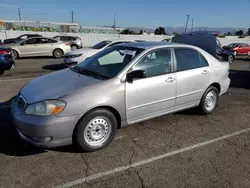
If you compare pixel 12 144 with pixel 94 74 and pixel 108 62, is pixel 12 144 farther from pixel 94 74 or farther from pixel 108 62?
pixel 108 62

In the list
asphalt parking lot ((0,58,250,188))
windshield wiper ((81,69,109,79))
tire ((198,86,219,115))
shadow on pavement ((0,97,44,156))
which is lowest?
asphalt parking lot ((0,58,250,188))

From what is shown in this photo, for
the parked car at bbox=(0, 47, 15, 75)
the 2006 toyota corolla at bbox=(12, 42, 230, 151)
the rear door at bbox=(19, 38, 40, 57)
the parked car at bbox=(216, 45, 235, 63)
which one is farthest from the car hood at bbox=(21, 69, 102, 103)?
the parked car at bbox=(216, 45, 235, 63)

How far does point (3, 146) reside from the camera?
11.4 feet

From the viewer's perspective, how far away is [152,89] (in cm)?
381

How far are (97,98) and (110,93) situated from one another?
0.23 meters

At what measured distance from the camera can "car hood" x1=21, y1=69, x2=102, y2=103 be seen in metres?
3.16

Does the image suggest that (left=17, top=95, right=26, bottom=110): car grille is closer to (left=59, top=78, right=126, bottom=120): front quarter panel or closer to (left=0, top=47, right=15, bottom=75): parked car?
(left=59, top=78, right=126, bottom=120): front quarter panel

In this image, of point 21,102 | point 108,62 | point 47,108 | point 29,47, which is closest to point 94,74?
point 108,62

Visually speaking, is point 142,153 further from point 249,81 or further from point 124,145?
point 249,81

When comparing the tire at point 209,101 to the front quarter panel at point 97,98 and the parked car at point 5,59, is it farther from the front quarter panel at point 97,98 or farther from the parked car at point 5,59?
the parked car at point 5,59

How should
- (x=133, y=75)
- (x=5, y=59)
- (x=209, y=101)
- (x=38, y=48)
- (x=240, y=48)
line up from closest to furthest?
(x=133, y=75) → (x=209, y=101) → (x=5, y=59) → (x=38, y=48) → (x=240, y=48)

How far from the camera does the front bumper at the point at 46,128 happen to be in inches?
116

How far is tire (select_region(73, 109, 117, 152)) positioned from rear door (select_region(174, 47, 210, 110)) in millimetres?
1484

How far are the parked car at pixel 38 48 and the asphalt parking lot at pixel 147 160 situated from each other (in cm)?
1074
